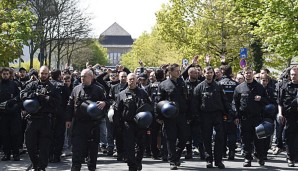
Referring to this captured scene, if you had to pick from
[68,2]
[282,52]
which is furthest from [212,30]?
[282,52]

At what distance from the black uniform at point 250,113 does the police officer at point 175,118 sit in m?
1.26

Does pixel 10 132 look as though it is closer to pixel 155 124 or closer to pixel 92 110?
pixel 155 124

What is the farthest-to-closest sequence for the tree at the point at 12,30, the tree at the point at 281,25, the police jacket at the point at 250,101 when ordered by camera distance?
the tree at the point at 281,25 < the tree at the point at 12,30 < the police jacket at the point at 250,101

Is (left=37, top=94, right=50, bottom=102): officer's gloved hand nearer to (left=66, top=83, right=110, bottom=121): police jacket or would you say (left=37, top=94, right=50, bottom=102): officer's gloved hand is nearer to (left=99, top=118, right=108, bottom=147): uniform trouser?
(left=66, top=83, right=110, bottom=121): police jacket

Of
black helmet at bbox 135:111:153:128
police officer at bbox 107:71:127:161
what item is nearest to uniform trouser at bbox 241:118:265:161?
black helmet at bbox 135:111:153:128

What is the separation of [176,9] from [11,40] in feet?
87.3

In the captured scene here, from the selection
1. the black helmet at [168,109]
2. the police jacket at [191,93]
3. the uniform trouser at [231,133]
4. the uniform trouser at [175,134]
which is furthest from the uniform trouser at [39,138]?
the uniform trouser at [231,133]

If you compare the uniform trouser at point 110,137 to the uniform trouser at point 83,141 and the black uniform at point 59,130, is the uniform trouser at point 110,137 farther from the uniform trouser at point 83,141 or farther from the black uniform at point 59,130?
the uniform trouser at point 83,141

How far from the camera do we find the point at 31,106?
9953mm

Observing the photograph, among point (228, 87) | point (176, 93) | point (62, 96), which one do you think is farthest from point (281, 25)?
point (62, 96)

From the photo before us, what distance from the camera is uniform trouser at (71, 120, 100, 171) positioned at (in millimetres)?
9789

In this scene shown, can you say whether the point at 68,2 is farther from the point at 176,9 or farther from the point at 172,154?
the point at 172,154

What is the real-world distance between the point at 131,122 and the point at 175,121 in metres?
1.31

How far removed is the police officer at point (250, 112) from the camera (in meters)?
11.2
